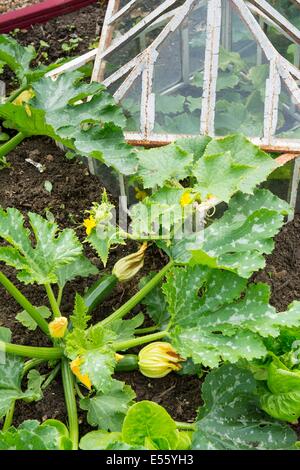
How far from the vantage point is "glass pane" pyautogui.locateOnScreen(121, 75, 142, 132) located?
3439 mm

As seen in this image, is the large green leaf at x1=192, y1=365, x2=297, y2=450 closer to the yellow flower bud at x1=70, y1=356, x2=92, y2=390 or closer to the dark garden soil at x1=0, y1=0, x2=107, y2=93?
the yellow flower bud at x1=70, y1=356, x2=92, y2=390

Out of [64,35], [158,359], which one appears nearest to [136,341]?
[158,359]

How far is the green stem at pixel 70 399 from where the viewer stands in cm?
280

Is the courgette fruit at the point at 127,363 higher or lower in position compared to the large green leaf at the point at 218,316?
lower

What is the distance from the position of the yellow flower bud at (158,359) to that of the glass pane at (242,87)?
3.26 feet

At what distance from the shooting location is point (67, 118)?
10.9 ft

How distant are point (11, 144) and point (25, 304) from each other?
0.90 m

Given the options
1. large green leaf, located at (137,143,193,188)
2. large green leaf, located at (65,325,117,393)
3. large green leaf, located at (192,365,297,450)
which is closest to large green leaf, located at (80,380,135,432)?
large green leaf, located at (65,325,117,393)

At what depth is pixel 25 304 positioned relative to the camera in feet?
9.78

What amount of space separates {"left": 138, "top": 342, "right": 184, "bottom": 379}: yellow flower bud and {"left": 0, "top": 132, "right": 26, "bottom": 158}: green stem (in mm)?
1175

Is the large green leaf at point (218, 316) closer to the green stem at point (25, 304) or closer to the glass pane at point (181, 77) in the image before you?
the green stem at point (25, 304)

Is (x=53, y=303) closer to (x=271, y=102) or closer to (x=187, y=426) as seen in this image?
(x=187, y=426)

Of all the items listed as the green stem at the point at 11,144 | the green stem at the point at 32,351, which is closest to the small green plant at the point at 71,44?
the green stem at the point at 11,144
